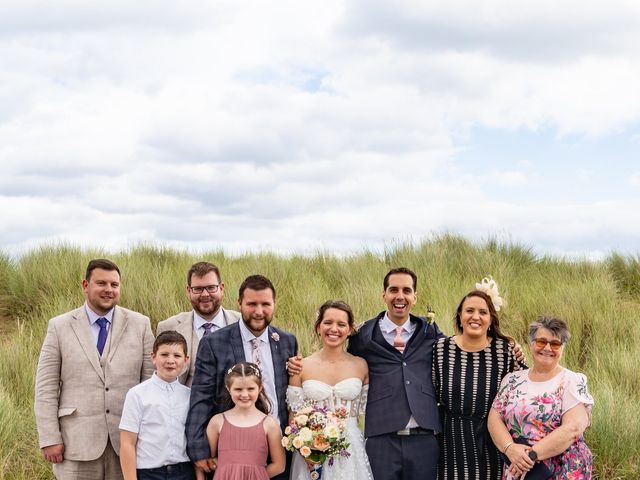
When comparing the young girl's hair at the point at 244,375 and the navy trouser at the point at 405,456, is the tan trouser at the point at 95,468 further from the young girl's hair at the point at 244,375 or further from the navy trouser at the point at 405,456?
the navy trouser at the point at 405,456

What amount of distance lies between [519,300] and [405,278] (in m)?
7.85

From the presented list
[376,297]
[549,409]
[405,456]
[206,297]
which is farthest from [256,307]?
[376,297]

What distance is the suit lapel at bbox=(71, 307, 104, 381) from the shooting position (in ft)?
19.0

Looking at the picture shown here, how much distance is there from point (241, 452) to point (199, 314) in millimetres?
1253

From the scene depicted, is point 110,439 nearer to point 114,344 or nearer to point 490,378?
point 114,344

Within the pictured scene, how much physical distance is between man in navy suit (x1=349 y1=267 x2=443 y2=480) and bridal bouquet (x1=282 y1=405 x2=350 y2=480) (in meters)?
0.33

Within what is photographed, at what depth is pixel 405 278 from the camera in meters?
5.64

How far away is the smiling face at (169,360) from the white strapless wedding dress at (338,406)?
32.1 inches

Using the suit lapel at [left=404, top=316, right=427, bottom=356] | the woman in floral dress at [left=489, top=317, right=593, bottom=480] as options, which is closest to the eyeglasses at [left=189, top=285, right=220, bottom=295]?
the suit lapel at [left=404, top=316, right=427, bottom=356]

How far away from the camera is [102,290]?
19.0 ft

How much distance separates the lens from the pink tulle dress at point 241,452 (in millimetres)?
5203

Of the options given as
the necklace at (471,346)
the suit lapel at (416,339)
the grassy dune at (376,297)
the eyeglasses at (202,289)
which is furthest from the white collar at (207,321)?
the grassy dune at (376,297)

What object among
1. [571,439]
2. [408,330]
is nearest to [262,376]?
[408,330]

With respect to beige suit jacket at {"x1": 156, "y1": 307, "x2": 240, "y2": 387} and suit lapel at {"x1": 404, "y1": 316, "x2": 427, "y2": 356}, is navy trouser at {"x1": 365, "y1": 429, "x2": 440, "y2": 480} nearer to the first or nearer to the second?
suit lapel at {"x1": 404, "y1": 316, "x2": 427, "y2": 356}
